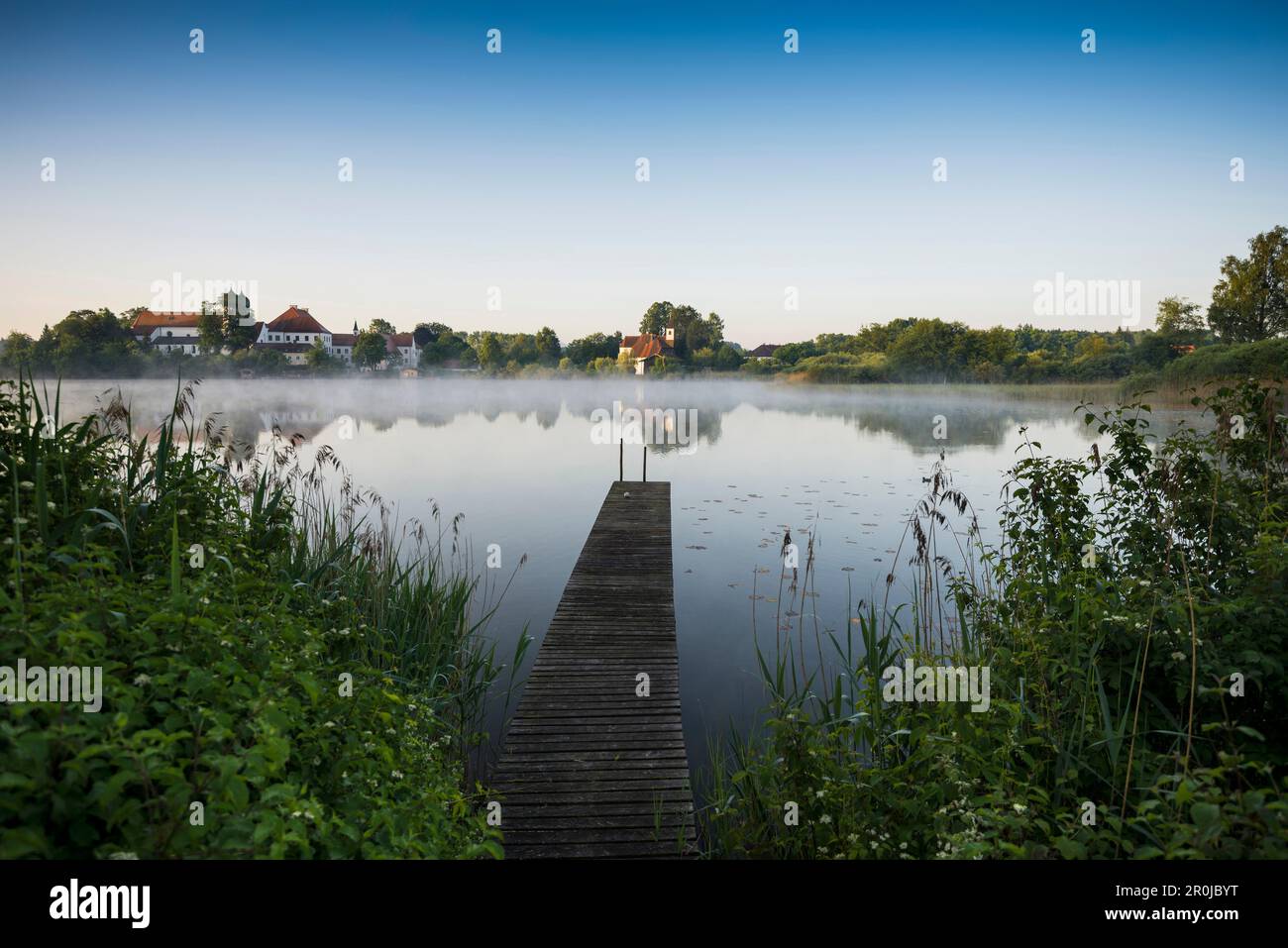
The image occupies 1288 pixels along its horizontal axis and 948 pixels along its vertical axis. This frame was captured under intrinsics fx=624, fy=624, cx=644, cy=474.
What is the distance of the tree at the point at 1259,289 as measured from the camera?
70.8ft

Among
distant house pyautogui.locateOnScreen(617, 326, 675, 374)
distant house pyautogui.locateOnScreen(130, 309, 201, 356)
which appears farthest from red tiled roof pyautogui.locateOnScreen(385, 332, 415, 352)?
distant house pyautogui.locateOnScreen(130, 309, 201, 356)

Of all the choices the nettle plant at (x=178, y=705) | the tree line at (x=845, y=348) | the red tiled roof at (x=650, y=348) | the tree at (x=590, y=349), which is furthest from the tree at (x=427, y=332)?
the nettle plant at (x=178, y=705)

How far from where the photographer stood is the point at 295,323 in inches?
3354

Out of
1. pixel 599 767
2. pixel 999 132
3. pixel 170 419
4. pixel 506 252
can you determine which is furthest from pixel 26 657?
pixel 506 252

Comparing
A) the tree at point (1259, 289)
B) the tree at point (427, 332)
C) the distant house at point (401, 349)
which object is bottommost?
the tree at point (1259, 289)

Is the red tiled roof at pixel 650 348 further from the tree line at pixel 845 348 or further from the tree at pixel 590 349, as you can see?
the tree at pixel 590 349

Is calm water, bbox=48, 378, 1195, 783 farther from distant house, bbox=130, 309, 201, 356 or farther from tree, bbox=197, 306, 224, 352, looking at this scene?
tree, bbox=197, 306, 224, 352

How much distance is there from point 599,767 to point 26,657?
3.34 meters

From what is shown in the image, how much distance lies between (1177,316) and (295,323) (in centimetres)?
9705

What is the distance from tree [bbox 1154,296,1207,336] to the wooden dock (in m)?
57.3

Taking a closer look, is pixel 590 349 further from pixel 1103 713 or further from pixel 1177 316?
pixel 1103 713

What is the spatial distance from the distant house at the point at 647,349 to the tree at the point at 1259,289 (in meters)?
56.1

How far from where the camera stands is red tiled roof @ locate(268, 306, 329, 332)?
83562 millimetres
